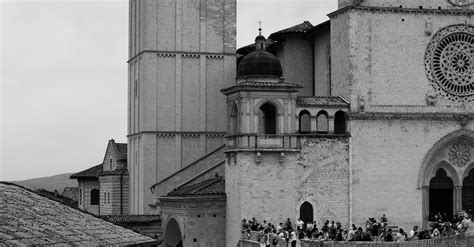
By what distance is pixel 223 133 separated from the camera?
58.3 metres

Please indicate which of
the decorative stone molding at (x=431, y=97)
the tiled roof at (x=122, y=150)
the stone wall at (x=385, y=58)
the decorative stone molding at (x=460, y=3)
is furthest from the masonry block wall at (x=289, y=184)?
the tiled roof at (x=122, y=150)

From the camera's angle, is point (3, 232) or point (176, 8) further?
point (176, 8)

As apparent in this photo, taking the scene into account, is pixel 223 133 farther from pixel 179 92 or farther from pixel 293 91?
pixel 293 91

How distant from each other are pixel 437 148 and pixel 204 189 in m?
11.2

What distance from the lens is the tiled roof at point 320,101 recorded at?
49.0 m

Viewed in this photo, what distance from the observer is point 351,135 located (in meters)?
49.4

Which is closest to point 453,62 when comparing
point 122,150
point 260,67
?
point 260,67

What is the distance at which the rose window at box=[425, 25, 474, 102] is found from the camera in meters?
51.2

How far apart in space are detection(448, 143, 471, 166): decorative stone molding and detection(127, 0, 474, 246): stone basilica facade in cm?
5

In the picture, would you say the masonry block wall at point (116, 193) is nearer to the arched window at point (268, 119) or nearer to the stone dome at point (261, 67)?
the arched window at point (268, 119)

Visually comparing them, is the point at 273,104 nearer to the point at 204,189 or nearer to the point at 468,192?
the point at 204,189

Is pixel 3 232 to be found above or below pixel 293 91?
below

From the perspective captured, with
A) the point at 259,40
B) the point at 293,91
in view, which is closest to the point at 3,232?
the point at 293,91

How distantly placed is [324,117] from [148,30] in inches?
448
